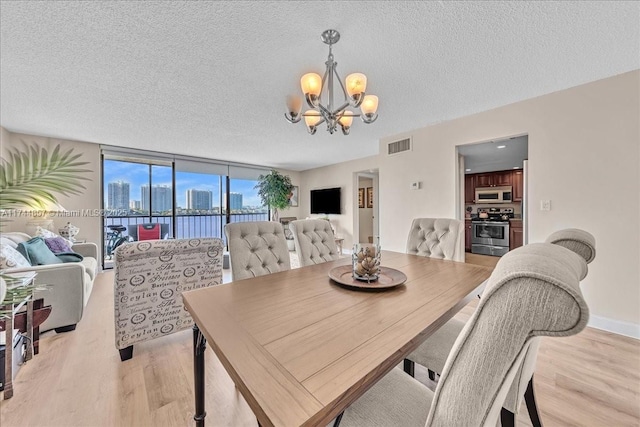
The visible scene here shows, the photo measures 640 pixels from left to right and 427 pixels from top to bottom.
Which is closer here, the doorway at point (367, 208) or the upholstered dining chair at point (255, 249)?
the upholstered dining chair at point (255, 249)

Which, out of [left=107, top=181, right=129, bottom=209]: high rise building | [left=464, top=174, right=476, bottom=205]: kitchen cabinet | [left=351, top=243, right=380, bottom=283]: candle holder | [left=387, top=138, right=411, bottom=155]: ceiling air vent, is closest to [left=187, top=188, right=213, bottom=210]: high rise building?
[left=107, top=181, right=129, bottom=209]: high rise building

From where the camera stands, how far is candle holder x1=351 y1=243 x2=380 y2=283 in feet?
4.58

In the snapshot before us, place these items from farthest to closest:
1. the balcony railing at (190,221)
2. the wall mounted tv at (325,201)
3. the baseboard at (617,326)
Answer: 1. the wall mounted tv at (325,201)
2. the balcony railing at (190,221)
3. the baseboard at (617,326)

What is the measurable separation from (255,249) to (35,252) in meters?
2.60

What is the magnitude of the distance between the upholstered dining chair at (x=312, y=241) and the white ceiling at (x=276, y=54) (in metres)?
1.36

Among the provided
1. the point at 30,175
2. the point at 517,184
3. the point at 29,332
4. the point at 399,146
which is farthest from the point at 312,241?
the point at 517,184

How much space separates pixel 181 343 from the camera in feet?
7.14

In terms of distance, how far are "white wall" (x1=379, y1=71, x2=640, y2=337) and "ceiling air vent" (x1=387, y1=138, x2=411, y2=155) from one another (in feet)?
3.14

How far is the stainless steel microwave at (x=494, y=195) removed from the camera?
5.64 meters

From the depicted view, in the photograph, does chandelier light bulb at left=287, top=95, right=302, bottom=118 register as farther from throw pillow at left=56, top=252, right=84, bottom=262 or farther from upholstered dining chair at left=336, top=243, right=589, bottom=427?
throw pillow at left=56, top=252, right=84, bottom=262

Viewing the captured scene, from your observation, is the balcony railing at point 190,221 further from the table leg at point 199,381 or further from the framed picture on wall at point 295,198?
the table leg at point 199,381

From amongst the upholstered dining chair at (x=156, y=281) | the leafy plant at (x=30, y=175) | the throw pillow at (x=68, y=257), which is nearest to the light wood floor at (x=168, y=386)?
the upholstered dining chair at (x=156, y=281)

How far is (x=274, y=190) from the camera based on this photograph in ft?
20.6

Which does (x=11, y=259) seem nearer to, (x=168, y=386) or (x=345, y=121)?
(x=168, y=386)
